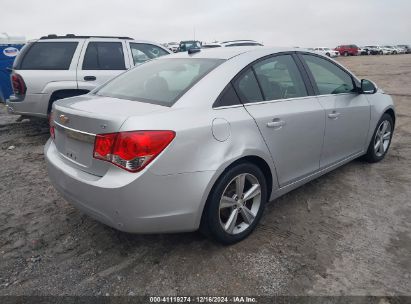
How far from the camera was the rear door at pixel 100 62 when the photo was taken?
5.86 metres

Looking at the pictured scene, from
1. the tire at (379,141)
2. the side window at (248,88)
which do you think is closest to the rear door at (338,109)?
the tire at (379,141)

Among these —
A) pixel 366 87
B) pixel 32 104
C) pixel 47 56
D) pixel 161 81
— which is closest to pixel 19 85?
pixel 32 104

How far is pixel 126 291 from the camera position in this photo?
2.35 meters

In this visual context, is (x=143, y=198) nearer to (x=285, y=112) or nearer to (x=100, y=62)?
(x=285, y=112)

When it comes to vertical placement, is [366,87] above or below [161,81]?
below

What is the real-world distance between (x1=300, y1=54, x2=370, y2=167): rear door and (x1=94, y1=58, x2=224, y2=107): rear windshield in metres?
1.27

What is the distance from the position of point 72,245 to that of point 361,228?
2.55 metres

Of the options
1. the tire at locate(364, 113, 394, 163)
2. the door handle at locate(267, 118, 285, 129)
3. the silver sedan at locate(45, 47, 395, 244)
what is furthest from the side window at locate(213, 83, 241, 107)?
the tire at locate(364, 113, 394, 163)

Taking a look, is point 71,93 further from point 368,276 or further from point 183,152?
point 368,276

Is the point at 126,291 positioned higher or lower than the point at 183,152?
lower

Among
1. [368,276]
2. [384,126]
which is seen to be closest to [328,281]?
[368,276]

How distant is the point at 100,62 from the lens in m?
6.09

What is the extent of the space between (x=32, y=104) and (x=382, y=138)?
213 inches

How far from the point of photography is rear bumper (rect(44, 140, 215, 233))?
2.23 metres
